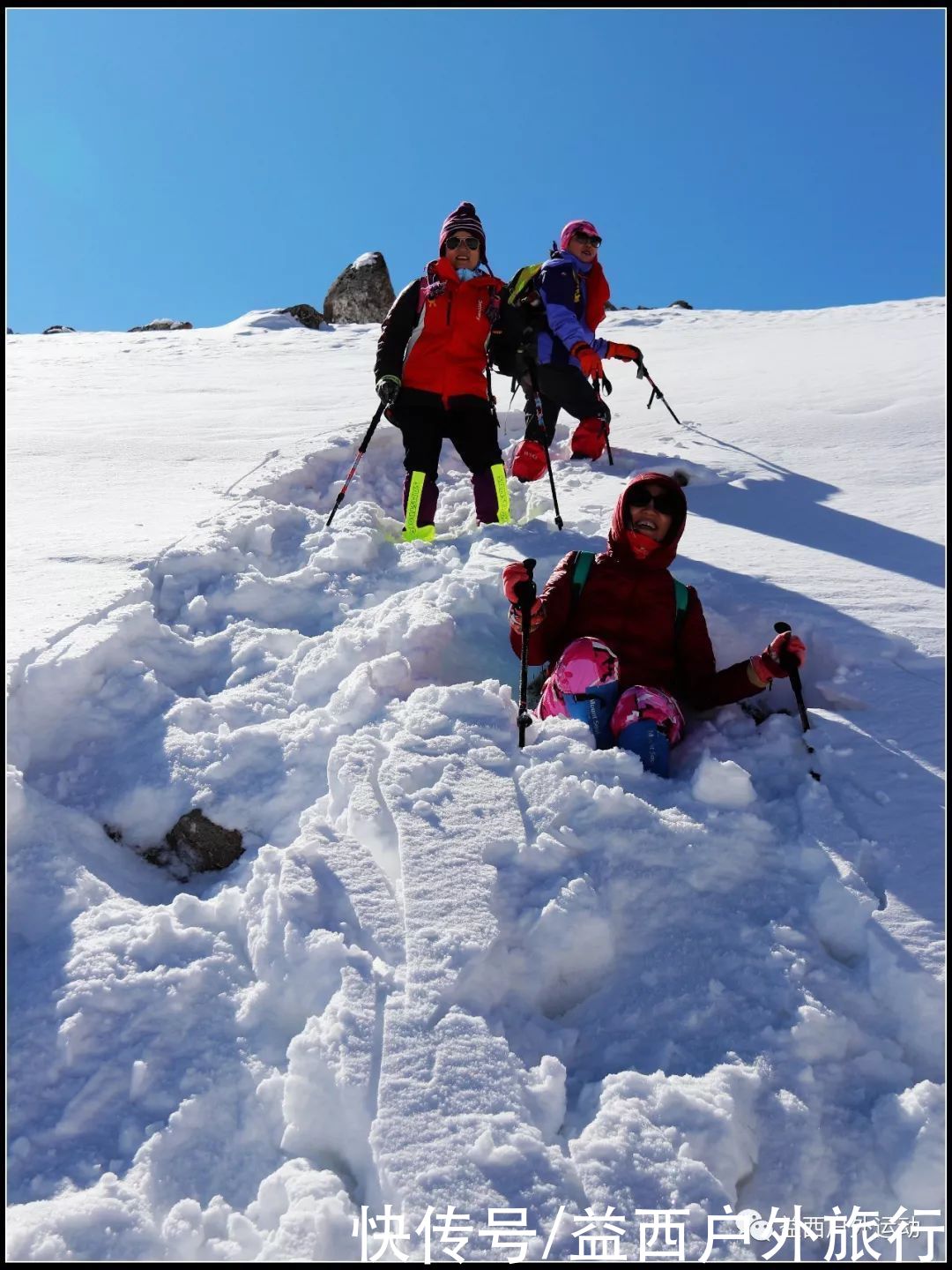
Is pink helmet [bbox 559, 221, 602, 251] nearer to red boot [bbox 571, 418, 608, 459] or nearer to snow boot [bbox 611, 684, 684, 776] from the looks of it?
red boot [bbox 571, 418, 608, 459]

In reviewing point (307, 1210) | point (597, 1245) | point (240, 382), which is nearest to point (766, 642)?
point (597, 1245)

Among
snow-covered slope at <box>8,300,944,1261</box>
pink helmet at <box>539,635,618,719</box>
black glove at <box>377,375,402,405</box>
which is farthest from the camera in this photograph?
black glove at <box>377,375,402,405</box>

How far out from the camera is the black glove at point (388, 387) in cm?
534

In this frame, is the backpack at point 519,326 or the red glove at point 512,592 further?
the backpack at point 519,326

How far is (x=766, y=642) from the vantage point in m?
4.07

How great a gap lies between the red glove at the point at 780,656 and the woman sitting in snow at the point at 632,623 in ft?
0.15

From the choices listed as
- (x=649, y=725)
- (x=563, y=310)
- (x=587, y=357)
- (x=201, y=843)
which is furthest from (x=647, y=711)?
(x=563, y=310)

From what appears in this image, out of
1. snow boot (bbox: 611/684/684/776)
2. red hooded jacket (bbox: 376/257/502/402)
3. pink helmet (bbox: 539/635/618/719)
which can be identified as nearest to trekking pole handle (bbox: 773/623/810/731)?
snow boot (bbox: 611/684/684/776)

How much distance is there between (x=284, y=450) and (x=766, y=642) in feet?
15.4

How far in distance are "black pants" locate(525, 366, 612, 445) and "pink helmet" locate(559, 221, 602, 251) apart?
1.06m

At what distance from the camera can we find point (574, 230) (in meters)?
6.48

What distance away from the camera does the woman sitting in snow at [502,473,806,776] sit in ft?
11.3

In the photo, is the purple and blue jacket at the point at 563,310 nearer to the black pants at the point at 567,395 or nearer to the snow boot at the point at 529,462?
the black pants at the point at 567,395

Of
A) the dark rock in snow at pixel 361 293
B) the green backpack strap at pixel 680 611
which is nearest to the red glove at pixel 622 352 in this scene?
the green backpack strap at pixel 680 611
